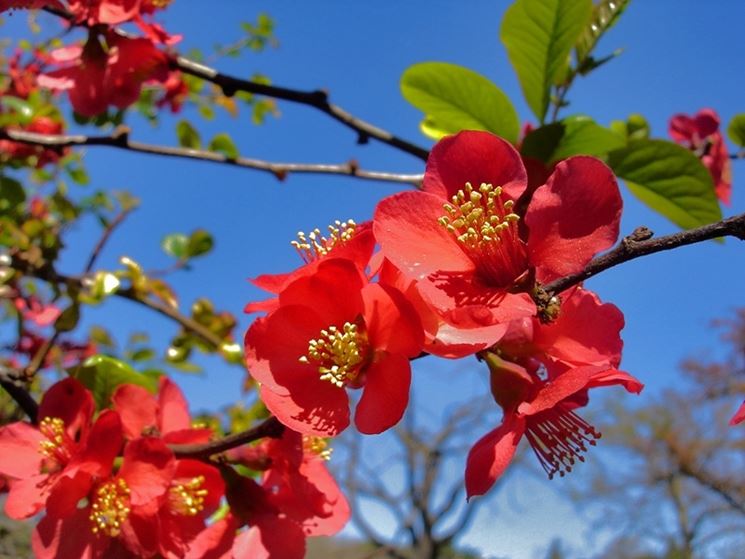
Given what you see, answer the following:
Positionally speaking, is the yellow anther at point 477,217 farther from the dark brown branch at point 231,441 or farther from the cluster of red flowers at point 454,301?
the dark brown branch at point 231,441

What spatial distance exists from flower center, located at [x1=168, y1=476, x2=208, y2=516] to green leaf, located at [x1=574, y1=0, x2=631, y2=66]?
0.85 meters

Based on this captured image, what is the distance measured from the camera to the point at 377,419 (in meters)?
0.57

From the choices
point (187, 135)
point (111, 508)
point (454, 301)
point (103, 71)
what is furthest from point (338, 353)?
point (187, 135)

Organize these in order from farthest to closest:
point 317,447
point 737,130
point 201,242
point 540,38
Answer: point 201,242 → point 737,130 → point 540,38 → point 317,447

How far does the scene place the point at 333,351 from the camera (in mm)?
603

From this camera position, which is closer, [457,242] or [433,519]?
[457,242]

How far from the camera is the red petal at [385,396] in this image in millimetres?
563

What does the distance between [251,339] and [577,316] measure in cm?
31

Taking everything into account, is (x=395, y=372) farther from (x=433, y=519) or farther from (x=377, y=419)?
(x=433, y=519)

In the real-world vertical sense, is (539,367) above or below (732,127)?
below

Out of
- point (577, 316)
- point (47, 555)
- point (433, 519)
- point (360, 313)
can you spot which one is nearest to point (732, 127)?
point (577, 316)

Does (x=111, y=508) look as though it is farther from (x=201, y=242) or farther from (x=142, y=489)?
(x=201, y=242)

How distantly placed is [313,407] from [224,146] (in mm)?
1078

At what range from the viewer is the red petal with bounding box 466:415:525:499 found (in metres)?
0.56
